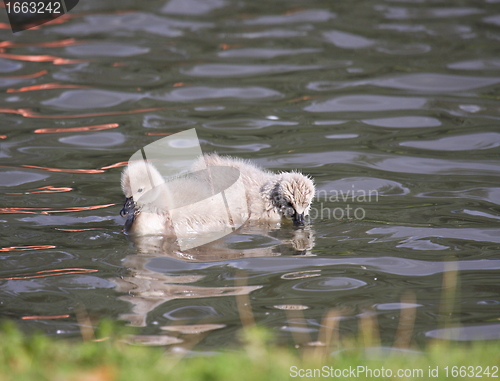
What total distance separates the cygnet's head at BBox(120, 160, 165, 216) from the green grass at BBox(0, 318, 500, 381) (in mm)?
1751

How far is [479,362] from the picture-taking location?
A: 3.20 meters

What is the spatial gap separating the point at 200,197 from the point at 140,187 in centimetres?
57

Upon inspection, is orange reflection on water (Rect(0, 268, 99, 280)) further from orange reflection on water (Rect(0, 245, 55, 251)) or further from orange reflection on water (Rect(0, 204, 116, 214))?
orange reflection on water (Rect(0, 204, 116, 214))

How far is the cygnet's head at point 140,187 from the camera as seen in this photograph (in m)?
5.26

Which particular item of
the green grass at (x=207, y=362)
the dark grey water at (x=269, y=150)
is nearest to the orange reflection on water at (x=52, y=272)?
the dark grey water at (x=269, y=150)

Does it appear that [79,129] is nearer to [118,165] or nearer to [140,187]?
A: [118,165]

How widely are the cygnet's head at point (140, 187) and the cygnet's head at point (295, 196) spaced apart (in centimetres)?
107

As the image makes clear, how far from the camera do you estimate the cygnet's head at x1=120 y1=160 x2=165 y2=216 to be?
5.26 meters

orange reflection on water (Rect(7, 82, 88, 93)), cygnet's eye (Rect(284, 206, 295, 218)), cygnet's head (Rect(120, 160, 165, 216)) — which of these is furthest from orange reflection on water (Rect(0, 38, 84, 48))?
cygnet's eye (Rect(284, 206, 295, 218))

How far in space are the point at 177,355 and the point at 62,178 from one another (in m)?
3.50

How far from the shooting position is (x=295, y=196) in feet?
18.5

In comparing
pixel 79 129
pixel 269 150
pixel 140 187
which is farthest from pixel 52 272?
pixel 79 129

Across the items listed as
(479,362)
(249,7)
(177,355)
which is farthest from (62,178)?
(249,7)

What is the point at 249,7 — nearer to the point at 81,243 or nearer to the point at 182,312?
the point at 81,243
